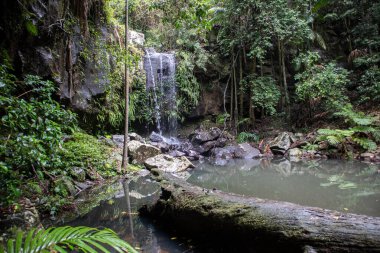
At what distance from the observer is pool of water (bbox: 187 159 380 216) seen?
4496 millimetres

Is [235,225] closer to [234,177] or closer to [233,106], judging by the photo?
[234,177]

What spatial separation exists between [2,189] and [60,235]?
2141 mm

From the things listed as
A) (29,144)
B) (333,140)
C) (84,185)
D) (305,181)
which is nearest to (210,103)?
(333,140)

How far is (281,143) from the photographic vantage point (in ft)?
35.7

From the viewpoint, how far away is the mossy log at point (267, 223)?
2158mm

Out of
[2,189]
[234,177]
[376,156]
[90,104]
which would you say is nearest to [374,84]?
[376,156]

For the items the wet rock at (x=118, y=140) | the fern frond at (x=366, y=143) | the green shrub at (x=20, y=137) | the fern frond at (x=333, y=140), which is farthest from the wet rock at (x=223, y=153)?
the green shrub at (x=20, y=137)

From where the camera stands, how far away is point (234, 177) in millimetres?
7129

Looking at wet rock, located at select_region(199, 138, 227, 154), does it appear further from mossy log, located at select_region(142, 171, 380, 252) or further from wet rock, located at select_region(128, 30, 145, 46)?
mossy log, located at select_region(142, 171, 380, 252)

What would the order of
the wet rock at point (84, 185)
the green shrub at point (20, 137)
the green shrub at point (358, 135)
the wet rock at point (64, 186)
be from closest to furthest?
the green shrub at point (20, 137)
the wet rock at point (64, 186)
the wet rock at point (84, 185)
the green shrub at point (358, 135)

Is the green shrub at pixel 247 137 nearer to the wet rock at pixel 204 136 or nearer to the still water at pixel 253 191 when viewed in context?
the wet rock at pixel 204 136

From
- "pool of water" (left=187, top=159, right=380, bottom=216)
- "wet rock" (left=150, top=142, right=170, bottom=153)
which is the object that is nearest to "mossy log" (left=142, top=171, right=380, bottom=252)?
"pool of water" (left=187, top=159, right=380, bottom=216)

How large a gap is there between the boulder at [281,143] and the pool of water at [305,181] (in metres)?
1.38

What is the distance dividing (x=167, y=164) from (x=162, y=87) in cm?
576
